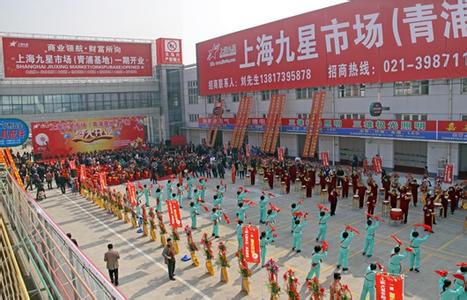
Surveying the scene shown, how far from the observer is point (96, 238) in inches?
571

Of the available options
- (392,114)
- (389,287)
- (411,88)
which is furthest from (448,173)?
(389,287)

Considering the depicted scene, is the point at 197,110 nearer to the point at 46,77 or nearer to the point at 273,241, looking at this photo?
the point at 46,77

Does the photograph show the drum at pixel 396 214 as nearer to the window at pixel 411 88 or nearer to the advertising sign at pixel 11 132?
the window at pixel 411 88

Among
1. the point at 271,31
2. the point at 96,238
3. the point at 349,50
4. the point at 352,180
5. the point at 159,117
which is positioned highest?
the point at 271,31

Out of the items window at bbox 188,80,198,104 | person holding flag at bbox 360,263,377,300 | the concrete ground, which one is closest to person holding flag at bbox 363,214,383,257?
the concrete ground

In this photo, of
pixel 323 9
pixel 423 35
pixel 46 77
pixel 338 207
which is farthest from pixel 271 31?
pixel 46 77

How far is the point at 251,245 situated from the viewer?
1018 centimetres

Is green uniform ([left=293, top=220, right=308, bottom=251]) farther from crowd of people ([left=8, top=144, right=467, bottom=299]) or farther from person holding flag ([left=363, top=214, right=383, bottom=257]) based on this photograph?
person holding flag ([left=363, top=214, right=383, bottom=257])

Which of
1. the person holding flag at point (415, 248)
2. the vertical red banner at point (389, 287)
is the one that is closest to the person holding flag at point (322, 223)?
the person holding flag at point (415, 248)

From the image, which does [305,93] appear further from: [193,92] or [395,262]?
[395,262]

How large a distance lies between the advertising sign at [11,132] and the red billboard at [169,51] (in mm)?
29533

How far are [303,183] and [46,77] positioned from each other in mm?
25074

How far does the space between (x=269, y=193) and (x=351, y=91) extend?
1095 cm

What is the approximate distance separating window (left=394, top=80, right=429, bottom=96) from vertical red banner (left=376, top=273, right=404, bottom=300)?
16289 millimetres
